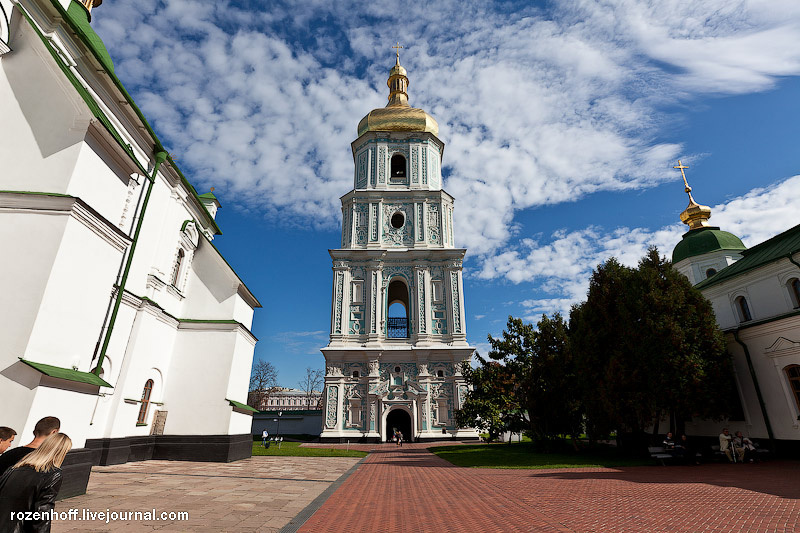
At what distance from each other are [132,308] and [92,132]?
7.47 meters

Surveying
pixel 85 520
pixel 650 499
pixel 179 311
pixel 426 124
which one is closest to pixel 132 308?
pixel 179 311

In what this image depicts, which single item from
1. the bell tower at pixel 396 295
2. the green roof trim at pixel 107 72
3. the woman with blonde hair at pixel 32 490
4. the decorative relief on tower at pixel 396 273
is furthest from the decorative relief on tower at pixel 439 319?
the woman with blonde hair at pixel 32 490

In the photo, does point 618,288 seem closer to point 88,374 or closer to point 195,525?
point 195,525

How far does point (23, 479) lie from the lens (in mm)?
3207

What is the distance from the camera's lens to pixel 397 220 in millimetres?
33656

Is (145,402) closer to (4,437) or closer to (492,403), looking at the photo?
(4,437)

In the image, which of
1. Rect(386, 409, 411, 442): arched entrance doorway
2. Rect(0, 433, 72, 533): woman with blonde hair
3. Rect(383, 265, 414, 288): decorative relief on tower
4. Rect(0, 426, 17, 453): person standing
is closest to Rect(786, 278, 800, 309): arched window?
Rect(383, 265, 414, 288): decorative relief on tower

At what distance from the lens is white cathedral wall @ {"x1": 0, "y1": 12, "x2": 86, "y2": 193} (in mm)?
7992

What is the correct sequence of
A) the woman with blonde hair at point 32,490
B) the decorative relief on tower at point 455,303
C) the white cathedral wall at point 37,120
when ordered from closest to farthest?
the woman with blonde hair at point 32,490
the white cathedral wall at point 37,120
the decorative relief on tower at point 455,303

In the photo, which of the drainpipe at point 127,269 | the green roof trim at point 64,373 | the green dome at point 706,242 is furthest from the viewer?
the green dome at point 706,242

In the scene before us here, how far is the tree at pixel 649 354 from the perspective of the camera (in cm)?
1550

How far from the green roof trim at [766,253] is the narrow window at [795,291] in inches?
45.3

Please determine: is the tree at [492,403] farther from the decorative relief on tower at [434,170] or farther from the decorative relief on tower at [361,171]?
Answer: the decorative relief on tower at [361,171]

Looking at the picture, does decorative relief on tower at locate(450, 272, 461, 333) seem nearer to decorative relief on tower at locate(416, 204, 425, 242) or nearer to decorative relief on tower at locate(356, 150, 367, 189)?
decorative relief on tower at locate(416, 204, 425, 242)
